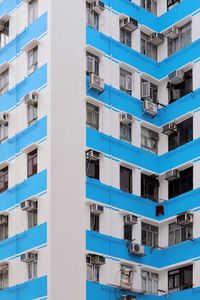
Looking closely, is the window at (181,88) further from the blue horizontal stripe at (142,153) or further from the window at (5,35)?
the window at (5,35)

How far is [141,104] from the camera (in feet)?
94.6

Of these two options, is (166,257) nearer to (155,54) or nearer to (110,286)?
(110,286)

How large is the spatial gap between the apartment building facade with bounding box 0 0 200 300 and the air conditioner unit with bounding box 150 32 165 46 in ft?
0.11

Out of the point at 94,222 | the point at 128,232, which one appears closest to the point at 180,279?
the point at 128,232

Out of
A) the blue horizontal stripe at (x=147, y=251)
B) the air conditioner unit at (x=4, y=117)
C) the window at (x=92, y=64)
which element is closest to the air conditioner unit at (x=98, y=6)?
the window at (x=92, y=64)

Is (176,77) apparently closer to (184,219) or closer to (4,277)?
(184,219)

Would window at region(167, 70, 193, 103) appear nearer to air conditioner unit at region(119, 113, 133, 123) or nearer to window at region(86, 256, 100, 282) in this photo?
air conditioner unit at region(119, 113, 133, 123)

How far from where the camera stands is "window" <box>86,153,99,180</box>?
2660 centimetres

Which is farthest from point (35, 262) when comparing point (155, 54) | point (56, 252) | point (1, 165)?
point (155, 54)

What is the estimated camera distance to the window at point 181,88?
28.6 metres

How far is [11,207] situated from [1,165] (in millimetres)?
1569

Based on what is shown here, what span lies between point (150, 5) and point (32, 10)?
13.9ft

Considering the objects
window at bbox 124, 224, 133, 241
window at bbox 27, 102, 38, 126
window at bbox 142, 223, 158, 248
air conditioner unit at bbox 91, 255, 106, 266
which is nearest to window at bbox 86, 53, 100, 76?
window at bbox 27, 102, 38, 126

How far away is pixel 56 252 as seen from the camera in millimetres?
25141
